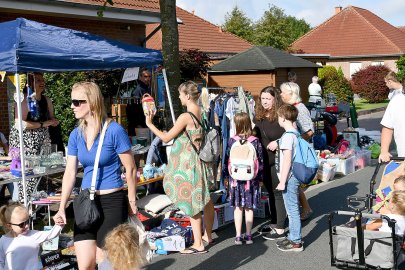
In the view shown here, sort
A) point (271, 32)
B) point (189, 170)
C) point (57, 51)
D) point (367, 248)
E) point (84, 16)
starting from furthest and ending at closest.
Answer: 1. point (271, 32)
2. point (84, 16)
3. point (57, 51)
4. point (189, 170)
5. point (367, 248)

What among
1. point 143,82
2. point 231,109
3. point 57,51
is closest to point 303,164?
point 231,109

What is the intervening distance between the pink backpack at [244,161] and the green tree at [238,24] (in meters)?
46.3

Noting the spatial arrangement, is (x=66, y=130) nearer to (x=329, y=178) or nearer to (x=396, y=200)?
(x=329, y=178)

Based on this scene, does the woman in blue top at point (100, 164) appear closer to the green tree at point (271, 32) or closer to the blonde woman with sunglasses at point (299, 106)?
the blonde woman with sunglasses at point (299, 106)

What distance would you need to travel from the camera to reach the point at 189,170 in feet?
21.1

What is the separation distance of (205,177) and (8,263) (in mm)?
2434

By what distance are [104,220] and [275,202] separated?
3252 millimetres

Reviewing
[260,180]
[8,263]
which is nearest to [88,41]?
[260,180]

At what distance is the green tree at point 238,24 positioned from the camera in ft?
173

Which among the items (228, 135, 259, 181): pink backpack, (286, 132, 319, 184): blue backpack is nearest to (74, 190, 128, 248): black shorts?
(228, 135, 259, 181): pink backpack

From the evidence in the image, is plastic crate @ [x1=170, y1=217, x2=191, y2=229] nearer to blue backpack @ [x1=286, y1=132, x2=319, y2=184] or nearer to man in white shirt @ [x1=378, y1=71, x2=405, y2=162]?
blue backpack @ [x1=286, y1=132, x2=319, y2=184]

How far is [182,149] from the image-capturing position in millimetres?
6438

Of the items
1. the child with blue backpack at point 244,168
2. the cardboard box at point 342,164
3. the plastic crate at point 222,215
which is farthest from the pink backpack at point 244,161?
the cardboard box at point 342,164

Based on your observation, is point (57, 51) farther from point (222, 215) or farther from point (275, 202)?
point (275, 202)
